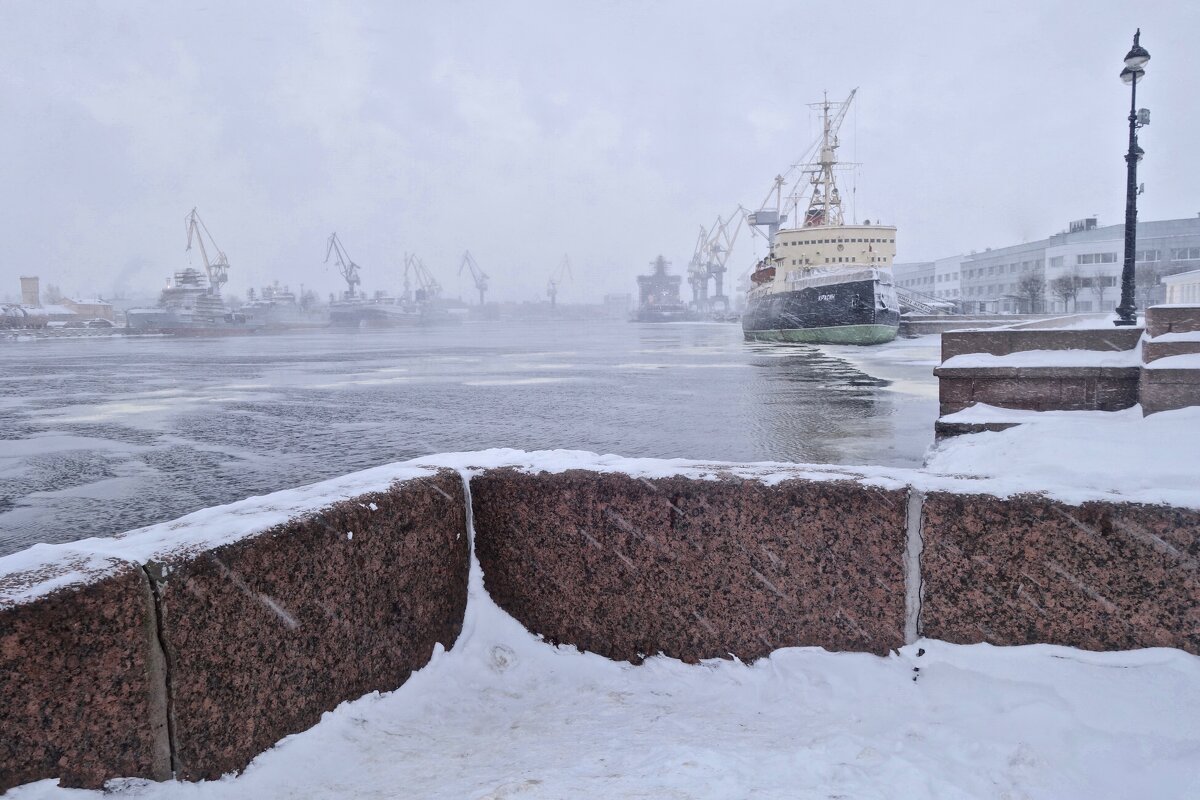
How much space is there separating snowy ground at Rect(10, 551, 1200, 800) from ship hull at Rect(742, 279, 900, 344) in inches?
1735

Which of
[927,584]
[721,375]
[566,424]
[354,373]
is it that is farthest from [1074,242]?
[927,584]

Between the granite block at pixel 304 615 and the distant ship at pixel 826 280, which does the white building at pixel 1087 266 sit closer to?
the distant ship at pixel 826 280

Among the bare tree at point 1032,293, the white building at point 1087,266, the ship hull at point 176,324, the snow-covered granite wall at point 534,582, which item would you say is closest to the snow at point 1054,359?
the snow-covered granite wall at point 534,582

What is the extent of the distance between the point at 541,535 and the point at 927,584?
5.20 feet

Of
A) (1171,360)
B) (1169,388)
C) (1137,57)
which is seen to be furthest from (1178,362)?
(1137,57)

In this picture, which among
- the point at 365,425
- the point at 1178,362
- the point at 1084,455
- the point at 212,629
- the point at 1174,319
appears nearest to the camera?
the point at 212,629

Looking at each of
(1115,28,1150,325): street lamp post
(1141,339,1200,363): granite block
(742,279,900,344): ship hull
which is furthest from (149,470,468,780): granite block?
(742,279,900,344): ship hull

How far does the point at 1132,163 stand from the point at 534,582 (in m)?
17.6

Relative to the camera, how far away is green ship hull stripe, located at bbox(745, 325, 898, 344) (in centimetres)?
4534

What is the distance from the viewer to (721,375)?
1059 inches

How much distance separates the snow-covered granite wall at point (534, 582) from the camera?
7.09 ft

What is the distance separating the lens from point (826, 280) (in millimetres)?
47469

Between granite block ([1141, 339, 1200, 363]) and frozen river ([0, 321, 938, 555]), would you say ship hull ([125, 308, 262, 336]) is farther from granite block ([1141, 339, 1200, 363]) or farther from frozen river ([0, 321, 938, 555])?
granite block ([1141, 339, 1200, 363])

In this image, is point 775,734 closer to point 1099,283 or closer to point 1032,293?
point 1032,293
